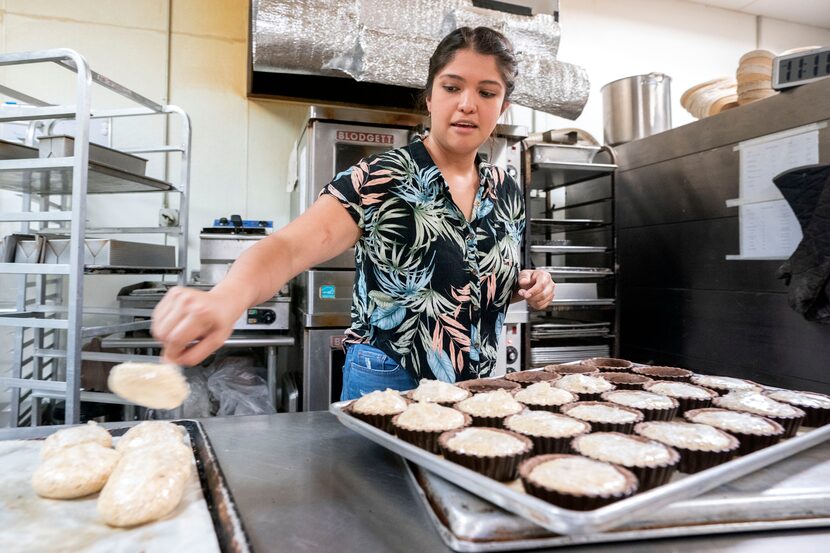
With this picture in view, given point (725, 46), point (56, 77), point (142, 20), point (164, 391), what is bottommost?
point (164, 391)

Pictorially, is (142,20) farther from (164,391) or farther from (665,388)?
(665,388)

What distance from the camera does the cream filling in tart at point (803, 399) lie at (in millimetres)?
993

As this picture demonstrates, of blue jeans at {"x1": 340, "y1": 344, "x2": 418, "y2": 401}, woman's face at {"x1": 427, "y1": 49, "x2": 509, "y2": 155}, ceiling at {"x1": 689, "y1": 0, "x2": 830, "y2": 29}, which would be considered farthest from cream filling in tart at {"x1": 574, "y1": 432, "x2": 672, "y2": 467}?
ceiling at {"x1": 689, "y1": 0, "x2": 830, "y2": 29}

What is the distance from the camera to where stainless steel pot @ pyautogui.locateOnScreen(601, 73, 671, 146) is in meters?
3.41

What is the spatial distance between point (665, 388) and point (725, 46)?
15.2ft

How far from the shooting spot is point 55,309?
251 centimetres

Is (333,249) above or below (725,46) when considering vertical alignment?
below

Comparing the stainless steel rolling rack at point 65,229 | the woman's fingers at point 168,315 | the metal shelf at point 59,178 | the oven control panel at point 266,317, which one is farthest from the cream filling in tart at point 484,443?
the oven control panel at point 266,317

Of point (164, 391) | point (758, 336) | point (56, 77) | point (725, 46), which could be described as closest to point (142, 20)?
point (56, 77)

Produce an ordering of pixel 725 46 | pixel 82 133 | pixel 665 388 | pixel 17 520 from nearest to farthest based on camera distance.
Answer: pixel 17 520 < pixel 665 388 < pixel 82 133 < pixel 725 46

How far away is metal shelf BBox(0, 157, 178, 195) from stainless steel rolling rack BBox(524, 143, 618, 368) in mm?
2137

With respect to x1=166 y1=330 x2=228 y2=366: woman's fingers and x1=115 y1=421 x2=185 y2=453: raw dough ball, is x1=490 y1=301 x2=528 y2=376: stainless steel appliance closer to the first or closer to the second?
x1=115 y1=421 x2=185 y2=453: raw dough ball

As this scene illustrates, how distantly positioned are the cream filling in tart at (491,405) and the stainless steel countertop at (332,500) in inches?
7.5

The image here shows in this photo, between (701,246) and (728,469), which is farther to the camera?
(701,246)
